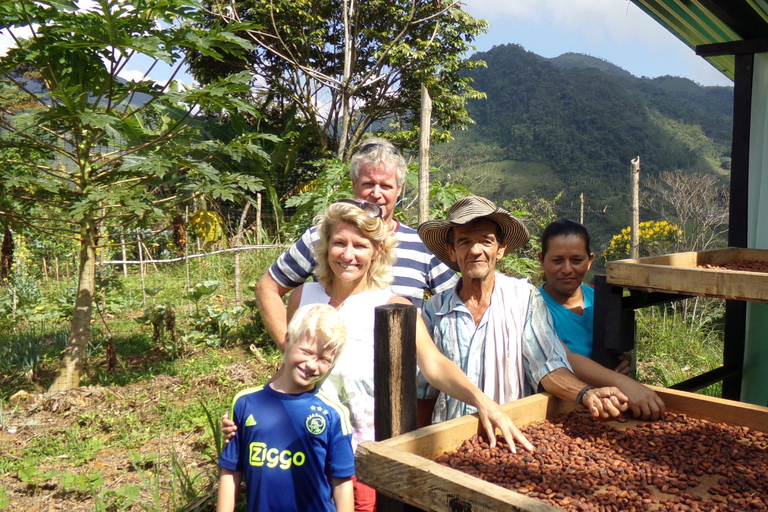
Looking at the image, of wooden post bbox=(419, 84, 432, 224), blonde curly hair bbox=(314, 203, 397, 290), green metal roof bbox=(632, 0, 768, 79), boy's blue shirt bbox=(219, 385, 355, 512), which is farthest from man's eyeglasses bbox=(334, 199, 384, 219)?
wooden post bbox=(419, 84, 432, 224)

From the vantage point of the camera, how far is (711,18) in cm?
346

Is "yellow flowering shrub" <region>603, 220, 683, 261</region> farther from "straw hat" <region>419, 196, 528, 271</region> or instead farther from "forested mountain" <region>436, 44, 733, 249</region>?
"forested mountain" <region>436, 44, 733, 249</region>

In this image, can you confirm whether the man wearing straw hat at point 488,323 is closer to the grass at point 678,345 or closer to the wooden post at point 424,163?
the wooden post at point 424,163

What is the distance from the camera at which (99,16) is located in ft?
12.7

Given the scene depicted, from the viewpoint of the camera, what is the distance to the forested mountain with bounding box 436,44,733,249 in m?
29.9

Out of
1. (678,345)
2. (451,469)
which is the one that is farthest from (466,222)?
(678,345)

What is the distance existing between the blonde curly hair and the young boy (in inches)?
16.2

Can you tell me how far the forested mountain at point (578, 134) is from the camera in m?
29.9

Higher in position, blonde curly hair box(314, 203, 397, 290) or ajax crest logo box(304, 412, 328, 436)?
blonde curly hair box(314, 203, 397, 290)

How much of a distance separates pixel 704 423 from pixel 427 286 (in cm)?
122

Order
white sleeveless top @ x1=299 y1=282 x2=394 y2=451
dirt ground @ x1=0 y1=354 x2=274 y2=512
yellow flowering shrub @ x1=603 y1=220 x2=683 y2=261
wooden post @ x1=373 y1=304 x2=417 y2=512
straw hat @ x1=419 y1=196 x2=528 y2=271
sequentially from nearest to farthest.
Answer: wooden post @ x1=373 y1=304 x2=417 y2=512 < white sleeveless top @ x1=299 y1=282 x2=394 y2=451 < straw hat @ x1=419 y1=196 x2=528 y2=271 < dirt ground @ x1=0 y1=354 x2=274 y2=512 < yellow flowering shrub @ x1=603 y1=220 x2=683 y2=261

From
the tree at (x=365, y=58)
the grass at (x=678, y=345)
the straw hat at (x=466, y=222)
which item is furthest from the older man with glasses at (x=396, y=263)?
the tree at (x=365, y=58)

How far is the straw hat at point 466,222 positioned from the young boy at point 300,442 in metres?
0.63

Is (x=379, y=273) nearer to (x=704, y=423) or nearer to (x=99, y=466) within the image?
(x=704, y=423)
